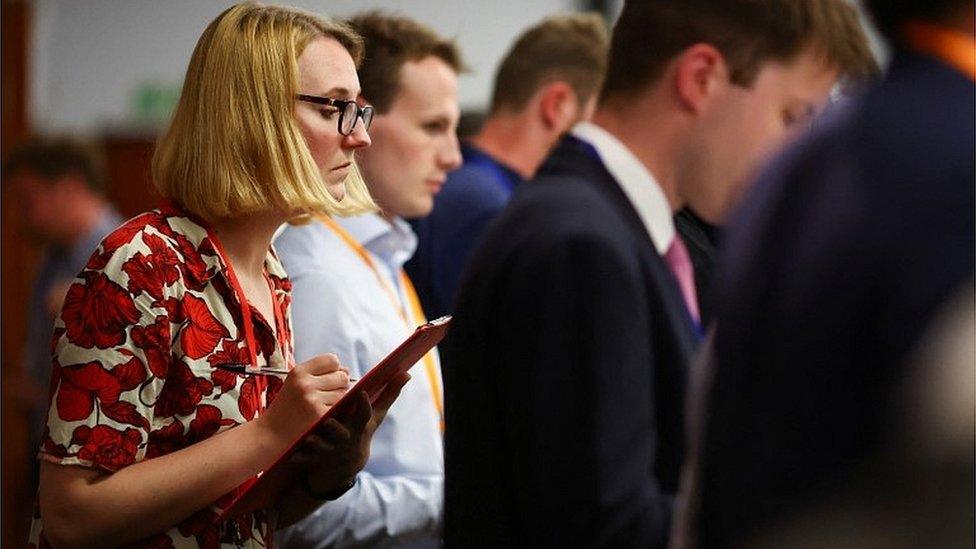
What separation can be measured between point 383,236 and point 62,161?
291 cm

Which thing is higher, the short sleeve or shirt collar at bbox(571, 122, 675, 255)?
shirt collar at bbox(571, 122, 675, 255)

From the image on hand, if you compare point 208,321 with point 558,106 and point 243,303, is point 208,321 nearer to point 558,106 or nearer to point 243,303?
point 243,303

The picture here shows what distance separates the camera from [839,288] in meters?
0.95

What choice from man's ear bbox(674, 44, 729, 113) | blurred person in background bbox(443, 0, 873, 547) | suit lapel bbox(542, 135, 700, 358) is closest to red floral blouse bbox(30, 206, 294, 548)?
blurred person in background bbox(443, 0, 873, 547)

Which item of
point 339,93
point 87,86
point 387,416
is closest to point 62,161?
point 87,86

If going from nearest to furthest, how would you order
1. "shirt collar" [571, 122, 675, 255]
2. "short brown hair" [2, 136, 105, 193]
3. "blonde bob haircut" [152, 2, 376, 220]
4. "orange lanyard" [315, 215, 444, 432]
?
"shirt collar" [571, 122, 675, 255], "blonde bob haircut" [152, 2, 376, 220], "orange lanyard" [315, 215, 444, 432], "short brown hair" [2, 136, 105, 193]

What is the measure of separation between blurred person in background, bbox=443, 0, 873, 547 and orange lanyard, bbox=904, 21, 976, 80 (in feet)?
1.15

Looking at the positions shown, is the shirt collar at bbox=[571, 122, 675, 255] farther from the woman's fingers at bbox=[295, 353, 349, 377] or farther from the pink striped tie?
the woman's fingers at bbox=[295, 353, 349, 377]

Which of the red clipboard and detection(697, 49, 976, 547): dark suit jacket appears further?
the red clipboard

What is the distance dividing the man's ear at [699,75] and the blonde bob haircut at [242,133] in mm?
385

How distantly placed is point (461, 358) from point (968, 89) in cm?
61

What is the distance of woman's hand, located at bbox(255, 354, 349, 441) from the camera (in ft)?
5.00

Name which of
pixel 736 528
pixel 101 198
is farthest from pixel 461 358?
pixel 101 198

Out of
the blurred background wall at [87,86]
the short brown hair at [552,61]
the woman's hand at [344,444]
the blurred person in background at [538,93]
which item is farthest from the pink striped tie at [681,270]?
the blurred background wall at [87,86]
